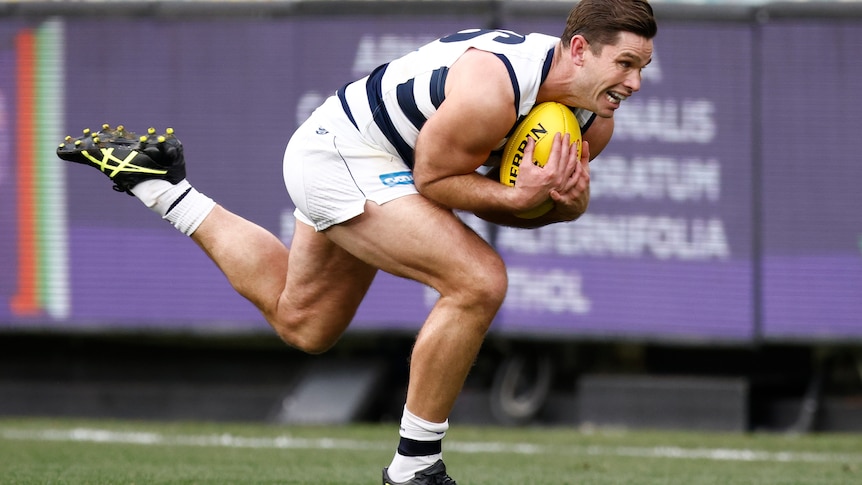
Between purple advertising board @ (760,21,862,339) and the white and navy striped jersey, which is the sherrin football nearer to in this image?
the white and navy striped jersey

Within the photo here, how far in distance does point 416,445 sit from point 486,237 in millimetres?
4098

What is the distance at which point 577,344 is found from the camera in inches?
361

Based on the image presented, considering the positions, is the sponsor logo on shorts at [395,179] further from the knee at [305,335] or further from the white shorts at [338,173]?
the knee at [305,335]

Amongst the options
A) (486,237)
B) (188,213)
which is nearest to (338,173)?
(188,213)

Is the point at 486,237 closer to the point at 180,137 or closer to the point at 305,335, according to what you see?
Answer: the point at 180,137

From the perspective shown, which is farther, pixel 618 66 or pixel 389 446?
pixel 389 446

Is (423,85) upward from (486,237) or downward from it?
upward

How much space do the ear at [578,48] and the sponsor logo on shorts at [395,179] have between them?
74 centimetres

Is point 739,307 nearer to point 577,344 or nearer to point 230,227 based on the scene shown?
point 577,344

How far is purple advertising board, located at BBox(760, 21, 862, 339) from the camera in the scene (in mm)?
8477

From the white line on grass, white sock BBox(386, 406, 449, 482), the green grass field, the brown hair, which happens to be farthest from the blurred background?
white sock BBox(386, 406, 449, 482)

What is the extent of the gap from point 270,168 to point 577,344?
7.86 feet

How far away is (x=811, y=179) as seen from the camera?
28.0 feet

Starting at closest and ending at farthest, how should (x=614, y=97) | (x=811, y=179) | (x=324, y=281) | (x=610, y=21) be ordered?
(x=610, y=21) → (x=614, y=97) → (x=324, y=281) → (x=811, y=179)
